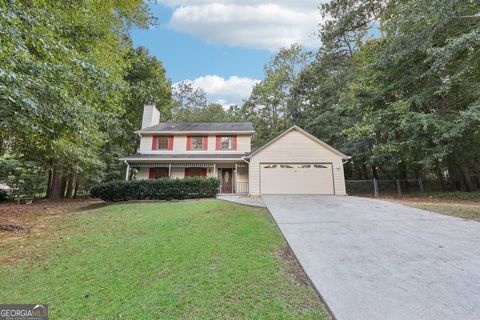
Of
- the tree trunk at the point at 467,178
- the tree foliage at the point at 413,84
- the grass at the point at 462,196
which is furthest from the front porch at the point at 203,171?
the tree trunk at the point at 467,178

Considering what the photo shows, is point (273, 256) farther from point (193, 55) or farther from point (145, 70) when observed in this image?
point (145, 70)

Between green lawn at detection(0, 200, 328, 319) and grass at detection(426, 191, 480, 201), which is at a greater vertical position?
grass at detection(426, 191, 480, 201)

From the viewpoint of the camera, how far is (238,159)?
49.1ft

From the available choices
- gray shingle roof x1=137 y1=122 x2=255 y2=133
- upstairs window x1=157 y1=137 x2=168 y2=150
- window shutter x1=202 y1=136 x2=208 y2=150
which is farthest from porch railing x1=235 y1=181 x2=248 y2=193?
upstairs window x1=157 y1=137 x2=168 y2=150

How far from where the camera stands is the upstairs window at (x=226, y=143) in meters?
16.5

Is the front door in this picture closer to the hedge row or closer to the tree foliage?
the hedge row

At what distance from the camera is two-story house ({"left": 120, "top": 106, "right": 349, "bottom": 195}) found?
13.4 meters

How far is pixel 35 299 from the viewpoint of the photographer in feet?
9.49

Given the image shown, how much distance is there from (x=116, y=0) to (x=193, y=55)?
784 cm

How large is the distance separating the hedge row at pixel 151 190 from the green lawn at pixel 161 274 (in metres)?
5.49

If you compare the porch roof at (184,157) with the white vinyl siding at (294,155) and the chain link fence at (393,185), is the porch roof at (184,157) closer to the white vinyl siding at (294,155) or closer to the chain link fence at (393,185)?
the white vinyl siding at (294,155)

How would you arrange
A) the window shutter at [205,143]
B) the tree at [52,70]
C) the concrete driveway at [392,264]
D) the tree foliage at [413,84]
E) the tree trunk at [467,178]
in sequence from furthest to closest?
the window shutter at [205,143], the tree trunk at [467,178], the tree foliage at [413,84], the tree at [52,70], the concrete driveway at [392,264]

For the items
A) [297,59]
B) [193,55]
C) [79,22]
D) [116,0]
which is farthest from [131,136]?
[297,59]

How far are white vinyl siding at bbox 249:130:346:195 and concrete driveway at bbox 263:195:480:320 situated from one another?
6801mm
